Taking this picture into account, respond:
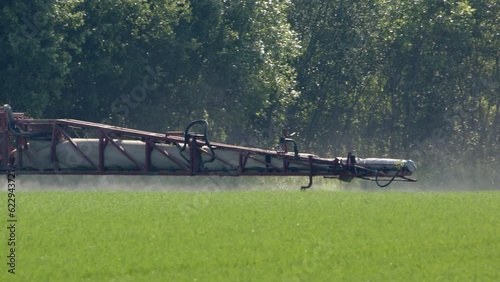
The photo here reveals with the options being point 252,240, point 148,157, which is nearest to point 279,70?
point 148,157

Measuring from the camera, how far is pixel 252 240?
55.7ft

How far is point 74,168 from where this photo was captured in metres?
26.1

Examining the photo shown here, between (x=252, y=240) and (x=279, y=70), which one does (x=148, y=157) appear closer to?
(x=252, y=240)

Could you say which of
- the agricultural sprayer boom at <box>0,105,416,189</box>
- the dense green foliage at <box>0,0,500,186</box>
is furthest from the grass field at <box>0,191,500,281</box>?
the dense green foliage at <box>0,0,500,186</box>

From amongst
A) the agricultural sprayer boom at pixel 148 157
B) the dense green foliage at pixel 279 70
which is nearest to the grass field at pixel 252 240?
the agricultural sprayer boom at pixel 148 157

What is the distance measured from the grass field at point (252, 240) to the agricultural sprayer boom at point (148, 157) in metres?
0.82

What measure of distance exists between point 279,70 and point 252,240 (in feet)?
130

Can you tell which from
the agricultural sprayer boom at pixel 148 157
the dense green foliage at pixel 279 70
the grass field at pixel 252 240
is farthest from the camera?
the dense green foliage at pixel 279 70

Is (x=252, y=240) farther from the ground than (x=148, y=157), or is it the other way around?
(x=148, y=157)

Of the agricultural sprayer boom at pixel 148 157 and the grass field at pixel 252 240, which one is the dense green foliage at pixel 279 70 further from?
the grass field at pixel 252 240

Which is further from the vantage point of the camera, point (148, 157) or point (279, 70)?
point (279, 70)

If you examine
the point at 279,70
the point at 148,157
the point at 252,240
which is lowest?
the point at 252,240

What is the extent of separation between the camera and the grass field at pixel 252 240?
14.2 meters

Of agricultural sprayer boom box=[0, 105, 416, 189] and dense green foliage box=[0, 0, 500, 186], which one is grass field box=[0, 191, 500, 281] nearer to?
agricultural sprayer boom box=[0, 105, 416, 189]
